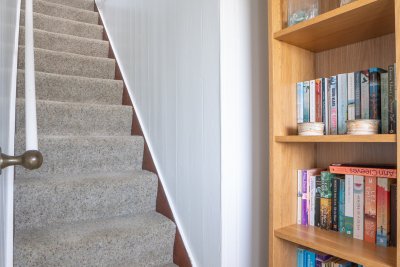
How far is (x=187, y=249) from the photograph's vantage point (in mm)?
1393

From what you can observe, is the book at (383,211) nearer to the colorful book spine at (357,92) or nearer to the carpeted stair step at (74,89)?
the colorful book spine at (357,92)

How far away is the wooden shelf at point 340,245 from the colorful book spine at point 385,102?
1.11 feet

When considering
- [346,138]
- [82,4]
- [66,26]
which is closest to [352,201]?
[346,138]

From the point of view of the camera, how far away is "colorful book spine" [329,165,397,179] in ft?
2.79

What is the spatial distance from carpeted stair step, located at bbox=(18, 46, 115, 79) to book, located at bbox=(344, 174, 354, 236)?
6.43 ft

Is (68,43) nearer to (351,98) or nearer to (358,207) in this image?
(351,98)

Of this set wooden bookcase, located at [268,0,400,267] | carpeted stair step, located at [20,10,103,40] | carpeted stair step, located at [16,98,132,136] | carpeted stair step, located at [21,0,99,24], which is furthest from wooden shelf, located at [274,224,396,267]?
carpeted stair step, located at [21,0,99,24]

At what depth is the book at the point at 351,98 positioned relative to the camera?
919 mm

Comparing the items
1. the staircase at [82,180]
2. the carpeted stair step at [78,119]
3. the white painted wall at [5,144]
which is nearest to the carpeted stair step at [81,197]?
the staircase at [82,180]

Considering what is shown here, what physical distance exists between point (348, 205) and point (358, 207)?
31 mm

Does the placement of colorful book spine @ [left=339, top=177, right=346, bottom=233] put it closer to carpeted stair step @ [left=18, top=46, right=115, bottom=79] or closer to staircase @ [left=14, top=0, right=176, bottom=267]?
staircase @ [left=14, top=0, right=176, bottom=267]

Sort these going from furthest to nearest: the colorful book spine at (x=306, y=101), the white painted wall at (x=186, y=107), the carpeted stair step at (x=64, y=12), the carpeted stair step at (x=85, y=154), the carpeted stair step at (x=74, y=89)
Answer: the carpeted stair step at (x=64, y=12) < the carpeted stair step at (x=74, y=89) < the carpeted stair step at (x=85, y=154) < the white painted wall at (x=186, y=107) < the colorful book spine at (x=306, y=101)

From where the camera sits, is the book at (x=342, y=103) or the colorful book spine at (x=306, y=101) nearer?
the book at (x=342, y=103)

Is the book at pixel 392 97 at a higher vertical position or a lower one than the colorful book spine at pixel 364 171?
higher
